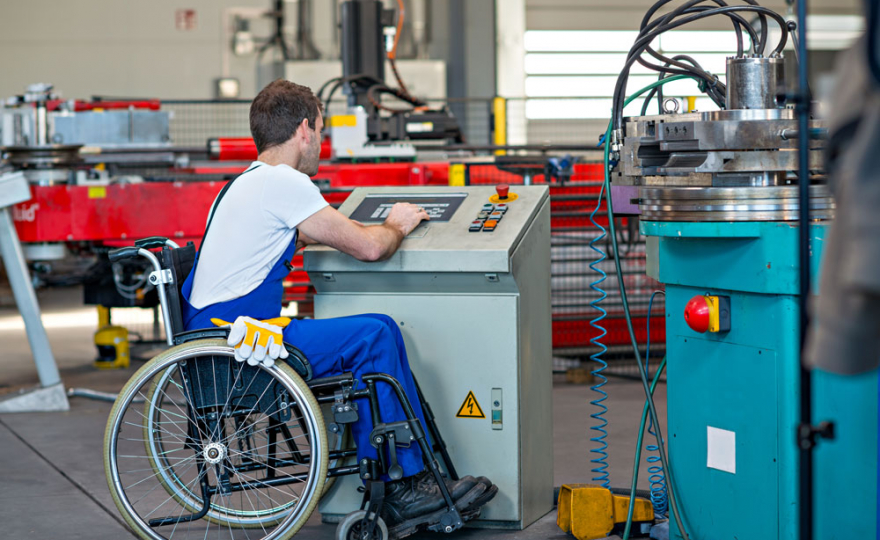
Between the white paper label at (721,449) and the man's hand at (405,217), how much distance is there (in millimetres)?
903

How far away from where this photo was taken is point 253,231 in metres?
2.48

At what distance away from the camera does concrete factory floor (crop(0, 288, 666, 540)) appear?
2.82 meters

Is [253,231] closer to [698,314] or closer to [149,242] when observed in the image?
[149,242]

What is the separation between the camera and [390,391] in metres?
2.41

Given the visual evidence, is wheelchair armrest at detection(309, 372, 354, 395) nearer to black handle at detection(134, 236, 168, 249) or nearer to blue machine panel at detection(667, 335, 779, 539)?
black handle at detection(134, 236, 168, 249)

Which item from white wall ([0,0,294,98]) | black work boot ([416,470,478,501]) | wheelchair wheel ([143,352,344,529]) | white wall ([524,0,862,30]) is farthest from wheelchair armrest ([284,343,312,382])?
white wall ([524,0,862,30])

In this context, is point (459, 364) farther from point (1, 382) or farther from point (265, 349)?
point (1, 382)

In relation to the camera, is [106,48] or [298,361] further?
[106,48]

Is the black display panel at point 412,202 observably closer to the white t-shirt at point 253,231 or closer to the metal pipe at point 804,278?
the white t-shirt at point 253,231

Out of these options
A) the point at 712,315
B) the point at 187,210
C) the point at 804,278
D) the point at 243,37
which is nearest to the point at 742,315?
the point at 712,315

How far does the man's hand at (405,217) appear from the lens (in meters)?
2.62

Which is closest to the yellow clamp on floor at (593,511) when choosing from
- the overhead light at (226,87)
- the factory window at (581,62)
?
the factory window at (581,62)

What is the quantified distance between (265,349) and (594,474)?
4.77ft

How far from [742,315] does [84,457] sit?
8.30 ft
